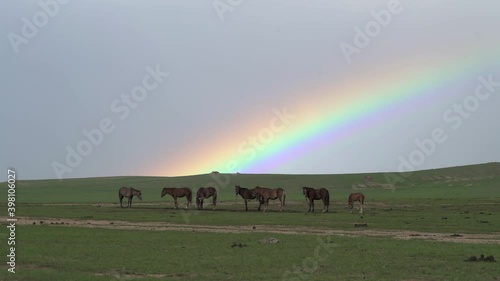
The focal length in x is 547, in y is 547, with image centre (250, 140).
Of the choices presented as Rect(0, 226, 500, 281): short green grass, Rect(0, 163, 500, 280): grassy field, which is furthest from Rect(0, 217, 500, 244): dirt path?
Rect(0, 226, 500, 281): short green grass

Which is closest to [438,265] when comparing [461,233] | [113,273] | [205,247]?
[205,247]

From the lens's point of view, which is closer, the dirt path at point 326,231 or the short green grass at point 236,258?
the short green grass at point 236,258

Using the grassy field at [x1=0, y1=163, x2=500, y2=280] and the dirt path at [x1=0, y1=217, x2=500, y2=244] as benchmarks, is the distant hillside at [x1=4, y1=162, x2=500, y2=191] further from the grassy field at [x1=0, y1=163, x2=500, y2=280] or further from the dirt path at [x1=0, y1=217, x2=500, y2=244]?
the grassy field at [x1=0, y1=163, x2=500, y2=280]

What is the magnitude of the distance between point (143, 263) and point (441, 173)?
398 ft

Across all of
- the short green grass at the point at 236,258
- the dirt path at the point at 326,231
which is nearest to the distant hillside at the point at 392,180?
the dirt path at the point at 326,231

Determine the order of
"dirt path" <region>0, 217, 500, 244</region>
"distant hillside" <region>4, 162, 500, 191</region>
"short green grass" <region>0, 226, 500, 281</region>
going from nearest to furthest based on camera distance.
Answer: "short green grass" <region>0, 226, 500, 281</region> < "dirt path" <region>0, 217, 500, 244</region> < "distant hillside" <region>4, 162, 500, 191</region>

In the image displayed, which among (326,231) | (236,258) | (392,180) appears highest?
(392,180)

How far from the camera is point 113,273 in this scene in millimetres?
15883

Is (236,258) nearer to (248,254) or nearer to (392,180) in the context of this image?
(248,254)

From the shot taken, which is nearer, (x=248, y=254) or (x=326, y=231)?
(x=248, y=254)

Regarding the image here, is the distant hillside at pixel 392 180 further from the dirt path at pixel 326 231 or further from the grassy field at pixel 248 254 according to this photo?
the grassy field at pixel 248 254

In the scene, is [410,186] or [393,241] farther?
[410,186]

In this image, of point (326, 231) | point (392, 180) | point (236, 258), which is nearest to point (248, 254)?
point (236, 258)

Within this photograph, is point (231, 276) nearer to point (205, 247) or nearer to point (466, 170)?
point (205, 247)
